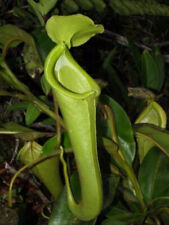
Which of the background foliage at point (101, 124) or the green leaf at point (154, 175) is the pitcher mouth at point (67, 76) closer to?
the background foliage at point (101, 124)

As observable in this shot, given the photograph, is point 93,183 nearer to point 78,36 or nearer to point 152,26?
point 78,36

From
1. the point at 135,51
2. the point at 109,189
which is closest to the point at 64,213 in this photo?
the point at 109,189

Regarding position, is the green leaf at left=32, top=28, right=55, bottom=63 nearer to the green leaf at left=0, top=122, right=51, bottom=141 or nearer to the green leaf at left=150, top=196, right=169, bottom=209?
the green leaf at left=0, top=122, right=51, bottom=141

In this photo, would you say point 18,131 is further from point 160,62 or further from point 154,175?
point 160,62

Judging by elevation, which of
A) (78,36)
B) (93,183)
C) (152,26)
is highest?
(78,36)

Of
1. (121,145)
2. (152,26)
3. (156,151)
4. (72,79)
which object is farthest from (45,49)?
(152,26)
